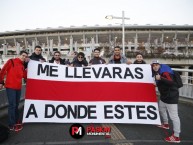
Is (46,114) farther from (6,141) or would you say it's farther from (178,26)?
(178,26)

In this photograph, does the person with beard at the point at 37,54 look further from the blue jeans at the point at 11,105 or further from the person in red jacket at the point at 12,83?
the blue jeans at the point at 11,105

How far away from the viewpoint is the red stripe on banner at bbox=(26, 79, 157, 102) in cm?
539

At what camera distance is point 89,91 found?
552 centimetres

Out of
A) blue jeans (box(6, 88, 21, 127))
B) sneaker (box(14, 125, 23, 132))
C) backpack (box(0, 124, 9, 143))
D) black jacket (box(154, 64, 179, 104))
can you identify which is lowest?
sneaker (box(14, 125, 23, 132))

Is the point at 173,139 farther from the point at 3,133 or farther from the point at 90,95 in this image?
the point at 3,133

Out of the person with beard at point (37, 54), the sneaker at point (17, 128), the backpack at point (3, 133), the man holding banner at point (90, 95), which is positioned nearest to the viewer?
the backpack at point (3, 133)

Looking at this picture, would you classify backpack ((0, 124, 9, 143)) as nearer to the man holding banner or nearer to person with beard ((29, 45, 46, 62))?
the man holding banner

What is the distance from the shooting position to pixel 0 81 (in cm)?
502

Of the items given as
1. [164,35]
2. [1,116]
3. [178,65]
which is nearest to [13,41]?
[164,35]

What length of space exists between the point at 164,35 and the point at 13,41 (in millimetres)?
58149

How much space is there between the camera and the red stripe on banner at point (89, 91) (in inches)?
212

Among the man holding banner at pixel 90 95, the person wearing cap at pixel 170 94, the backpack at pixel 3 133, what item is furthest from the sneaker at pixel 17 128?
the person wearing cap at pixel 170 94

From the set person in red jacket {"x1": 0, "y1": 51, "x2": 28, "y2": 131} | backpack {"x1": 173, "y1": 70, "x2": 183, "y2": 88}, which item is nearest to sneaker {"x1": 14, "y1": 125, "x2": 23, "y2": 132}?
person in red jacket {"x1": 0, "y1": 51, "x2": 28, "y2": 131}

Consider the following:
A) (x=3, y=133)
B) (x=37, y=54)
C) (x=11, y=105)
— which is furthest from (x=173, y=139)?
(x=37, y=54)
